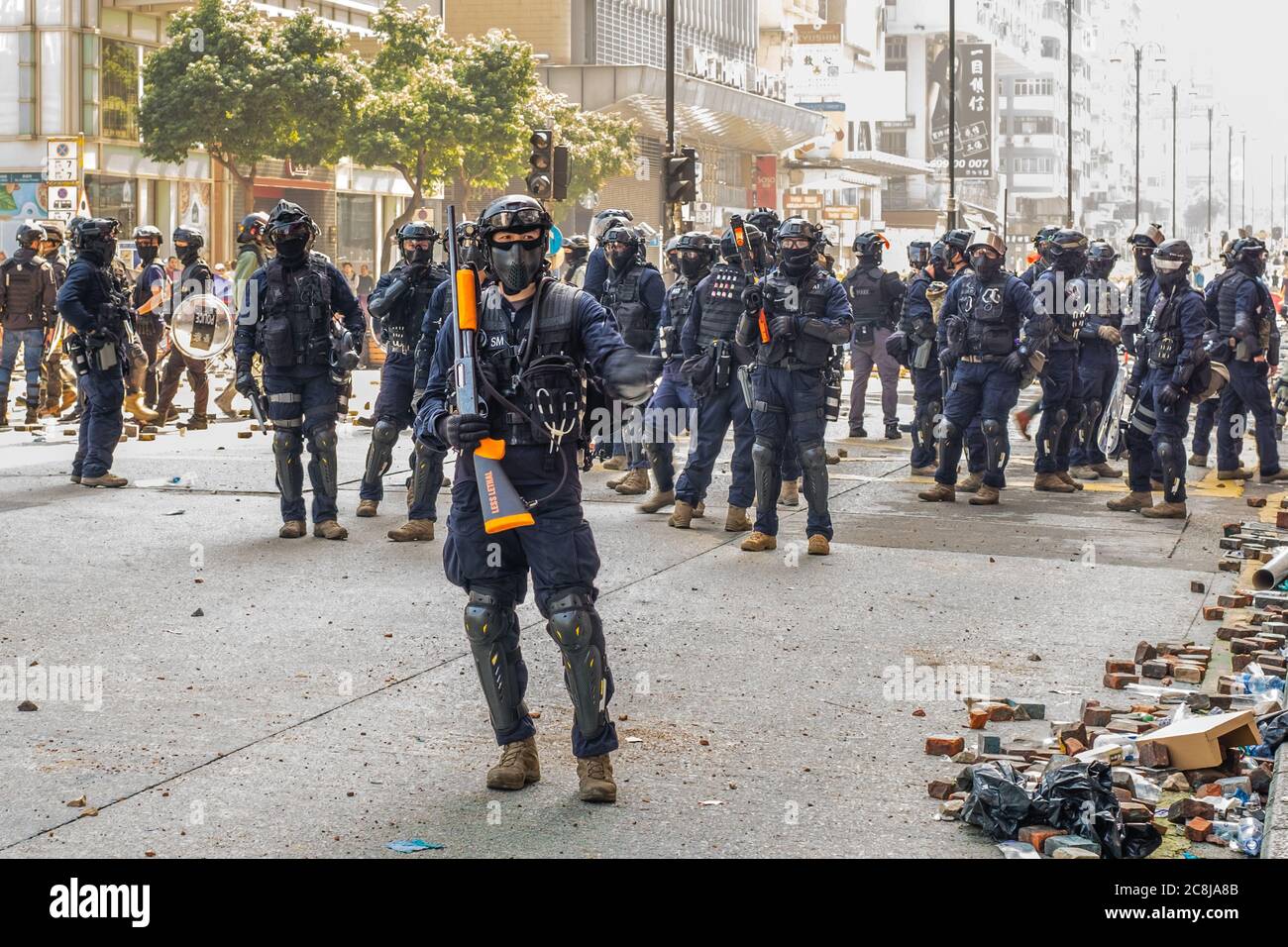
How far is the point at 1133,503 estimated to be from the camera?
43.1 ft

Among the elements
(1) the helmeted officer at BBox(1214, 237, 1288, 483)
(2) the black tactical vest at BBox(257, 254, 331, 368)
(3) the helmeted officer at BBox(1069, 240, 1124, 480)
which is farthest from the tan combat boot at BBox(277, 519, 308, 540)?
(1) the helmeted officer at BBox(1214, 237, 1288, 483)

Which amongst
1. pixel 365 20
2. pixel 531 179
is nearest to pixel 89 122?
pixel 365 20

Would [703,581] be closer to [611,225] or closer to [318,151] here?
[611,225]

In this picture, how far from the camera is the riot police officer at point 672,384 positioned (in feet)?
41.9

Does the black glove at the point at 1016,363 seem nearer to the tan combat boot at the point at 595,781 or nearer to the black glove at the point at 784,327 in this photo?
the black glove at the point at 784,327

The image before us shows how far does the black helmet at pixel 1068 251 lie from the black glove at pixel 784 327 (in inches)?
143

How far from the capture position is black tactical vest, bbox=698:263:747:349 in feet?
39.7

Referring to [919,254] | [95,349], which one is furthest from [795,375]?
[919,254]

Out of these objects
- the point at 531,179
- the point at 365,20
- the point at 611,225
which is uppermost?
the point at 365,20

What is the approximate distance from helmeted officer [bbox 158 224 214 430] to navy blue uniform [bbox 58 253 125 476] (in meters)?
2.14

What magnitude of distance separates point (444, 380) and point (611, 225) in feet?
23.5

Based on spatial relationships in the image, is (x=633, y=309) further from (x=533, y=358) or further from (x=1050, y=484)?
(x=533, y=358)

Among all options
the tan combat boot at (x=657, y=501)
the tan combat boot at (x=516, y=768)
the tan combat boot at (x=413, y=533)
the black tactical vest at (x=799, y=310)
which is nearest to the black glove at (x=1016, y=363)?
the black tactical vest at (x=799, y=310)
